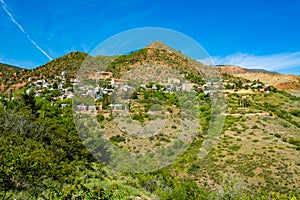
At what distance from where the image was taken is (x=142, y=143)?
54.0 ft

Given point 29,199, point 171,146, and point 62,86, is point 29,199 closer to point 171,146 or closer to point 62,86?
point 171,146

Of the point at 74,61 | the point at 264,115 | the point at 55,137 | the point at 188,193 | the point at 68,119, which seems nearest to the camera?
the point at 188,193

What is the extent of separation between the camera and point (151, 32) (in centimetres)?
985

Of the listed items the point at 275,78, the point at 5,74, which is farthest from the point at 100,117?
the point at 275,78

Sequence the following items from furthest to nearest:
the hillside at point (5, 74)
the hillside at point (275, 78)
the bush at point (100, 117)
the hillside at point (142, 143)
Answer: the hillside at point (275, 78), the hillside at point (5, 74), the bush at point (100, 117), the hillside at point (142, 143)

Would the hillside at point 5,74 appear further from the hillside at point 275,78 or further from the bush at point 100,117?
the hillside at point 275,78

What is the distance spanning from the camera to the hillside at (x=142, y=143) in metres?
9.71

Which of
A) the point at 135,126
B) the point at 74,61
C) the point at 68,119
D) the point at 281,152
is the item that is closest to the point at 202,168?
the point at 281,152

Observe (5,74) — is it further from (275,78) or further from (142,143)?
(275,78)

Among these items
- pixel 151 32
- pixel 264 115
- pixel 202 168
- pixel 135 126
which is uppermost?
pixel 151 32

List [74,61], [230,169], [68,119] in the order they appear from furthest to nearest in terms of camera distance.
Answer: [74,61], [68,119], [230,169]

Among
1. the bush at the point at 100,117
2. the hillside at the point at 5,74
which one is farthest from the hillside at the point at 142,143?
the hillside at the point at 5,74

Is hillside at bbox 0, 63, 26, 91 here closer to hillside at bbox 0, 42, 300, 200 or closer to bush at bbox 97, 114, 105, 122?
hillside at bbox 0, 42, 300, 200

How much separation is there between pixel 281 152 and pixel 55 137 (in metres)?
20.4
